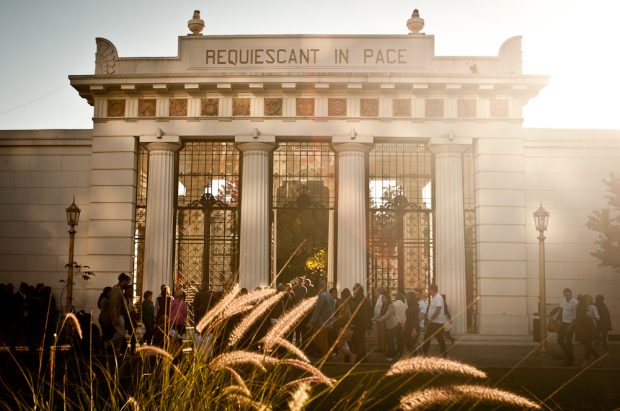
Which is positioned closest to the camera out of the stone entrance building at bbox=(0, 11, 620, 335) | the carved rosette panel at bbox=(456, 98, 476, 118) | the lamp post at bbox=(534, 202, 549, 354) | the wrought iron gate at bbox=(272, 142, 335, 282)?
the lamp post at bbox=(534, 202, 549, 354)

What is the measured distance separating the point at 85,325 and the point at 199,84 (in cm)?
949

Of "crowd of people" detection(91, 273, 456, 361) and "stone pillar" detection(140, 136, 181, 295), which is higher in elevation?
"stone pillar" detection(140, 136, 181, 295)

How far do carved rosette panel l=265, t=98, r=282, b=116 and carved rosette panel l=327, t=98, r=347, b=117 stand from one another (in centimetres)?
160

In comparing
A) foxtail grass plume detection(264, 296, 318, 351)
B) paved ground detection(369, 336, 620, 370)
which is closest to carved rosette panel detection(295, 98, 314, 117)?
paved ground detection(369, 336, 620, 370)

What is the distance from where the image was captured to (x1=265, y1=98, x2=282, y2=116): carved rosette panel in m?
23.7

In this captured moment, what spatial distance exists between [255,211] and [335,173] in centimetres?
304

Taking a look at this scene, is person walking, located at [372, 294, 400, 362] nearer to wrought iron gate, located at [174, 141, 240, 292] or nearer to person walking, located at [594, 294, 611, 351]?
person walking, located at [594, 294, 611, 351]

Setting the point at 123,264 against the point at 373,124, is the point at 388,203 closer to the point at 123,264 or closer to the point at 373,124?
the point at 373,124

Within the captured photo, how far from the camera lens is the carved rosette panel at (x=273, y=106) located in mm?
23719

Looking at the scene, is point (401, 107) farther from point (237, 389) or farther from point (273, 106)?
point (237, 389)

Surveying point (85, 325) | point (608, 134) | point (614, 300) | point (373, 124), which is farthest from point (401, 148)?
point (85, 325)

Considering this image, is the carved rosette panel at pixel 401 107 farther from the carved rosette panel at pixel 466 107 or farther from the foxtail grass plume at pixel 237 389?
the foxtail grass plume at pixel 237 389

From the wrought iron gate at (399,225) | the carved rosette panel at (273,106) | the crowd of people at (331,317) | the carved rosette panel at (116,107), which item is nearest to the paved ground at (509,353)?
the crowd of people at (331,317)

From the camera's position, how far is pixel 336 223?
23875mm
